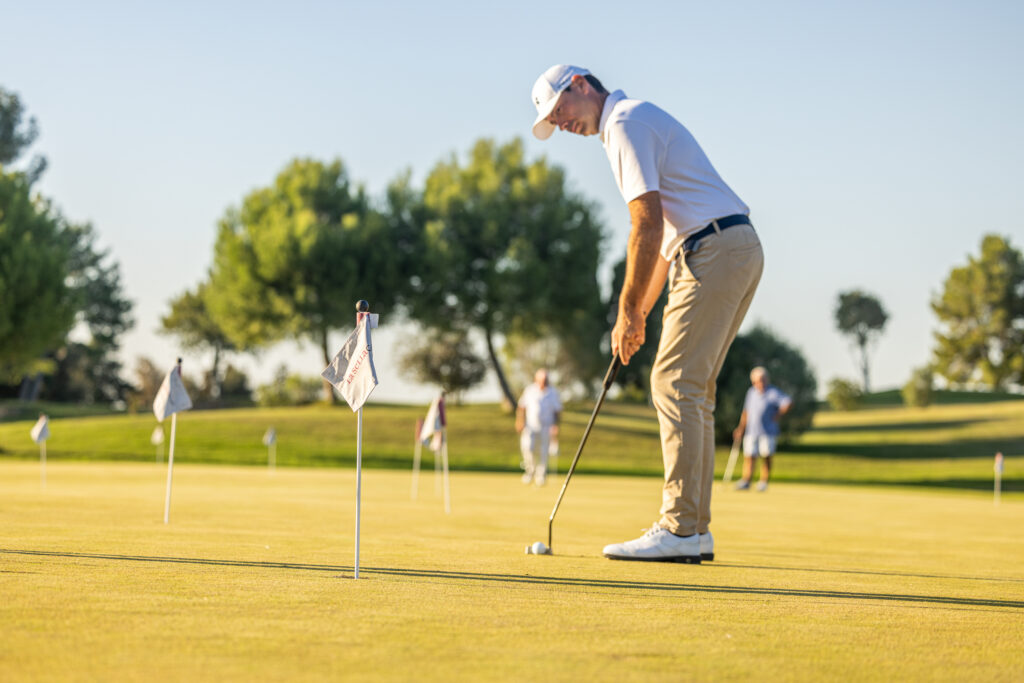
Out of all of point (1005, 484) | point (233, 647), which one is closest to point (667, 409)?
point (233, 647)

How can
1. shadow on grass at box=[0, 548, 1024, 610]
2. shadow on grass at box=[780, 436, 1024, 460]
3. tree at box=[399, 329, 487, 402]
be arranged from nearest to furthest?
shadow on grass at box=[0, 548, 1024, 610], shadow on grass at box=[780, 436, 1024, 460], tree at box=[399, 329, 487, 402]

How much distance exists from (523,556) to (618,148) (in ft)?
7.41

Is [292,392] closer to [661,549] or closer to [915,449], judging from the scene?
[915,449]

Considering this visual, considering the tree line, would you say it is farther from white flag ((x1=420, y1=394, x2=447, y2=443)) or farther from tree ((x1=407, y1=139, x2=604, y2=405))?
white flag ((x1=420, y1=394, x2=447, y2=443))

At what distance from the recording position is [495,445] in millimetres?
41625

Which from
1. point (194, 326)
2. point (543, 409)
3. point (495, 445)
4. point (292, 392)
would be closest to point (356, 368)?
point (543, 409)

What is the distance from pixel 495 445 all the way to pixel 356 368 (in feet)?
121

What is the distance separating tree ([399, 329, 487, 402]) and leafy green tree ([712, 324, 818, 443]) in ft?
60.4

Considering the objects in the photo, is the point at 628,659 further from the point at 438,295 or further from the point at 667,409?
the point at 438,295

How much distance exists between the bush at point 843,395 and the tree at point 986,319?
50.6ft

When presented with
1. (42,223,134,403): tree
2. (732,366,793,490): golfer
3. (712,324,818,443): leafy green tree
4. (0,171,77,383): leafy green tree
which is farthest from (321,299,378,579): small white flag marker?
(42,223,134,403): tree

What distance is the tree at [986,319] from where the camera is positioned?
262 ft

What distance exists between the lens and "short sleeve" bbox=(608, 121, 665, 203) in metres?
5.44

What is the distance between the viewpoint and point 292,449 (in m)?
36.9
